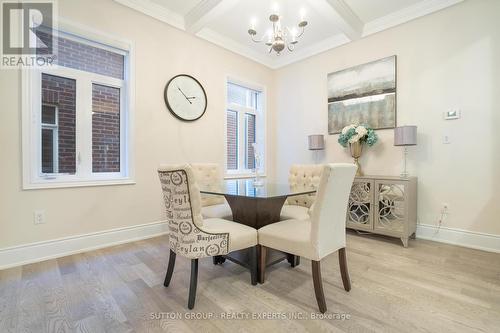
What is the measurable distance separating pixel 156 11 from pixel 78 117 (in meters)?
1.62

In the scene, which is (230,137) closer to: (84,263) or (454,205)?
(84,263)

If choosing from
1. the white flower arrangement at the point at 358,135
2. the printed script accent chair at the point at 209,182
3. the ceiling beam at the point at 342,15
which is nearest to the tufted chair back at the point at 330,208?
the printed script accent chair at the point at 209,182

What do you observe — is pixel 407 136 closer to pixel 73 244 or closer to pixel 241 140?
pixel 241 140

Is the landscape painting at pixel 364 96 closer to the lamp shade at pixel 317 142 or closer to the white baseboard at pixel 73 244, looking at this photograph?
the lamp shade at pixel 317 142

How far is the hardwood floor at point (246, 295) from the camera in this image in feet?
4.55

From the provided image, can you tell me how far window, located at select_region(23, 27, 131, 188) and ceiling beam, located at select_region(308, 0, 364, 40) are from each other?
2.36 meters

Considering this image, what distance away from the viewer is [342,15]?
9.65 ft

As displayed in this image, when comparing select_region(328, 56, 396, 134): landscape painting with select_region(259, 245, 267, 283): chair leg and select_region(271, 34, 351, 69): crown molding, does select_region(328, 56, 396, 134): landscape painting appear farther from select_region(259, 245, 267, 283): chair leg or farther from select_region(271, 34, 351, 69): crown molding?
select_region(259, 245, 267, 283): chair leg

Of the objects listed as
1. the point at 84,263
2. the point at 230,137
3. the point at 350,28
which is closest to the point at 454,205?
the point at 350,28

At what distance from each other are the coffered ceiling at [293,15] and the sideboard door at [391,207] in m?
2.12

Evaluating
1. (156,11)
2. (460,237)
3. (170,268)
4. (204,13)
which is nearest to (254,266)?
(170,268)

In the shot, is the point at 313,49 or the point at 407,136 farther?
the point at 313,49

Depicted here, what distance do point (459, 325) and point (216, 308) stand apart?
1.45m

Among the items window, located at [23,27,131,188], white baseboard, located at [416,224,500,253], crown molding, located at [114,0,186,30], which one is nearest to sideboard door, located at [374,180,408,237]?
white baseboard, located at [416,224,500,253]
